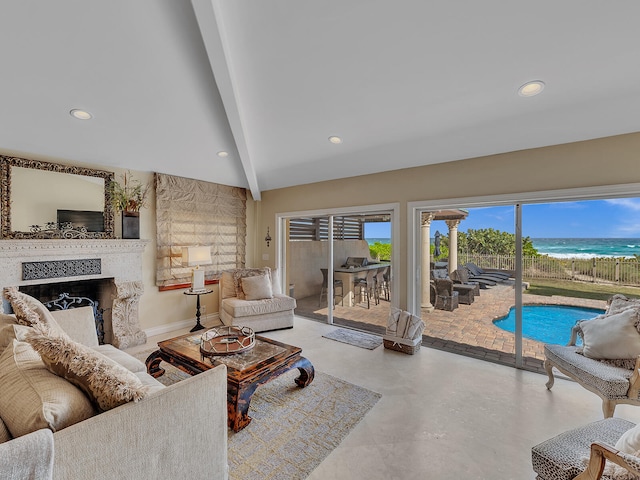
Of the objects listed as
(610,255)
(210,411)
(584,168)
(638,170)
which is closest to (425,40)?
(584,168)

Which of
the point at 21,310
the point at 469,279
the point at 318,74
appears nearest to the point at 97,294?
the point at 21,310

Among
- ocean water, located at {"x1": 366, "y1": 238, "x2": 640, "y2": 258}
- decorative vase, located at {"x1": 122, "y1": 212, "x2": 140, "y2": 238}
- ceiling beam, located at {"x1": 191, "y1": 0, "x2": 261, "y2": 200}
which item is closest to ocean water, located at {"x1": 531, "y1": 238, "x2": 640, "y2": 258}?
ocean water, located at {"x1": 366, "y1": 238, "x2": 640, "y2": 258}

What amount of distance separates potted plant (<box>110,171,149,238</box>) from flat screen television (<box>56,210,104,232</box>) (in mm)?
226

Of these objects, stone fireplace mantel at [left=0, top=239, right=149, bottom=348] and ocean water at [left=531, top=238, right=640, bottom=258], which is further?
stone fireplace mantel at [left=0, top=239, right=149, bottom=348]

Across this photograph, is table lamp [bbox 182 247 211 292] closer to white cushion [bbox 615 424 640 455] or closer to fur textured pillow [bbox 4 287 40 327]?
fur textured pillow [bbox 4 287 40 327]

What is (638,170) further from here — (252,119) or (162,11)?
(162,11)

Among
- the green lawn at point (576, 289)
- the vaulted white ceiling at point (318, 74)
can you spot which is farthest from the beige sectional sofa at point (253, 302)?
the green lawn at point (576, 289)

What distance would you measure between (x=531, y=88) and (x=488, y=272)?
2005mm

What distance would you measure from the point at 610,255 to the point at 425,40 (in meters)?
2.77

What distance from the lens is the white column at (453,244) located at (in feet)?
11.9

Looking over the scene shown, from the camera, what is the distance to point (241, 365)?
7.35 ft

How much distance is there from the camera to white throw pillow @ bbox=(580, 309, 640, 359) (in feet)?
7.06

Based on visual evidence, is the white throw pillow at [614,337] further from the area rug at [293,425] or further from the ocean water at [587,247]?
the area rug at [293,425]

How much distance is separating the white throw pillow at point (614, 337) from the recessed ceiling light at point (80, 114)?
4876mm
